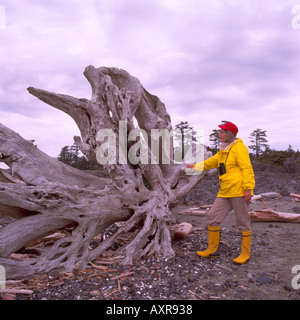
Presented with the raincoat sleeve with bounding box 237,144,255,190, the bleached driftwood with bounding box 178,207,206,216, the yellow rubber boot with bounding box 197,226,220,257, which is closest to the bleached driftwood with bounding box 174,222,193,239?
the yellow rubber boot with bounding box 197,226,220,257

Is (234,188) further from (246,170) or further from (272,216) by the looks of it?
(272,216)

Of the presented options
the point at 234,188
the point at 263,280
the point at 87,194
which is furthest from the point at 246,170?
the point at 87,194

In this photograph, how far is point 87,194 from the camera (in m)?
6.00

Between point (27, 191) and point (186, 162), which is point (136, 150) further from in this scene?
point (27, 191)

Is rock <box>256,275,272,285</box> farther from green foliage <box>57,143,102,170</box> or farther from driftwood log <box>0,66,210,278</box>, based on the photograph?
green foliage <box>57,143,102,170</box>

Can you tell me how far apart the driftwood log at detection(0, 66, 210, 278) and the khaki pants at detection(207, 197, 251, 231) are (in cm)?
114

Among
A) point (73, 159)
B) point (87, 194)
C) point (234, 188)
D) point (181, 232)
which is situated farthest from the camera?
point (73, 159)

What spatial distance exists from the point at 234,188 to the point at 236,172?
31 cm

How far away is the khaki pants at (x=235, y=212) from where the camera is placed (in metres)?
5.57

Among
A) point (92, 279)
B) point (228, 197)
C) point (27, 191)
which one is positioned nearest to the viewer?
point (92, 279)

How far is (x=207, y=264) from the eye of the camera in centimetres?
543

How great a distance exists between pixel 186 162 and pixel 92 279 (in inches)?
178

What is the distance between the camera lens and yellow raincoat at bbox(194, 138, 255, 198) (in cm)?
534
